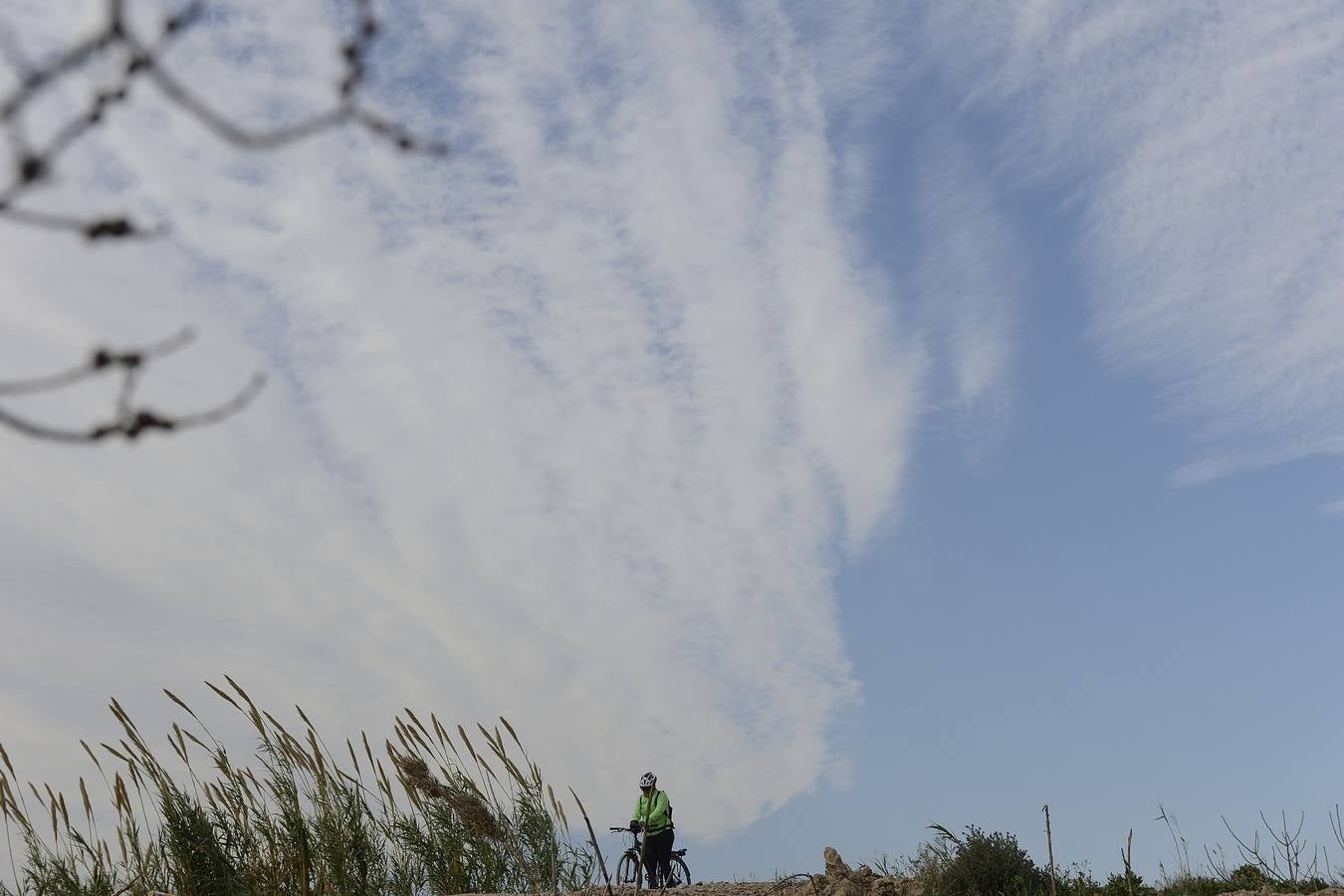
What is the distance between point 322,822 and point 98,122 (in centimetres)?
899

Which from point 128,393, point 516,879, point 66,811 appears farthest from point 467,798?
point 128,393

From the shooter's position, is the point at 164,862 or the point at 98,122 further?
the point at 164,862

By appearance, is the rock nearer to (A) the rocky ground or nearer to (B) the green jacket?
(A) the rocky ground

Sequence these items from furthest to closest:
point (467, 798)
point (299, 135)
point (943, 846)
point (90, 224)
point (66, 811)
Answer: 1. point (943, 846)
2. point (66, 811)
3. point (467, 798)
4. point (299, 135)
5. point (90, 224)

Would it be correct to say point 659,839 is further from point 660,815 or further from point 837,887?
point 837,887

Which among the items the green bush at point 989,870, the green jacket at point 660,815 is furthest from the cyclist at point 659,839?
the green bush at point 989,870

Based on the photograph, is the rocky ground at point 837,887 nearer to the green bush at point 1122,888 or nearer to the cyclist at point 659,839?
the green bush at point 1122,888

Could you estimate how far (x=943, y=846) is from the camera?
11188 millimetres

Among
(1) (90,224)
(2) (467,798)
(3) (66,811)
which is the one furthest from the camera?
(3) (66,811)

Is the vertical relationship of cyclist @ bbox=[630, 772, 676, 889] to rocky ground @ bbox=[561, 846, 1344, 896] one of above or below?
above

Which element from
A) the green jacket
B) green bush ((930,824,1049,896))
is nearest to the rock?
green bush ((930,824,1049,896))

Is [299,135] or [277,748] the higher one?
[277,748]

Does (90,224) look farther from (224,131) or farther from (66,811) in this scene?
(66,811)

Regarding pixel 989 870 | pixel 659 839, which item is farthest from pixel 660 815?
pixel 989 870
